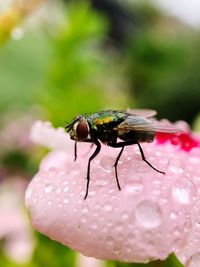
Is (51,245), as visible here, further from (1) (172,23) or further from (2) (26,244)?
(1) (172,23)

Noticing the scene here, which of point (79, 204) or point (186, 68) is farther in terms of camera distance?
point (186, 68)

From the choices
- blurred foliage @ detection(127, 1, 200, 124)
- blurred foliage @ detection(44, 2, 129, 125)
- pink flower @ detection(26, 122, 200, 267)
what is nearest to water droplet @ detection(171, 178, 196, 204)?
pink flower @ detection(26, 122, 200, 267)

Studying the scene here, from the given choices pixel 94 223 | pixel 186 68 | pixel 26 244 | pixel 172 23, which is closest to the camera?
pixel 94 223

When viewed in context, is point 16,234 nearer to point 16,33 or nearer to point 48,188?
point 16,33

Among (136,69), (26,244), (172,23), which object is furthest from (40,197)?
(172,23)

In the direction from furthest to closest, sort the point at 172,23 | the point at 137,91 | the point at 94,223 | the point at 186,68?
the point at 172,23 → the point at 137,91 → the point at 186,68 → the point at 94,223

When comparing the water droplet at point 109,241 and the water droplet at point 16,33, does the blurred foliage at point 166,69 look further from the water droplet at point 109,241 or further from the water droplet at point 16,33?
the water droplet at point 109,241

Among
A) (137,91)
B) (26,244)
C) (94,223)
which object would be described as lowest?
(137,91)

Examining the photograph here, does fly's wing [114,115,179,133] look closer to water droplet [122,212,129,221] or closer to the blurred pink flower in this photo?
water droplet [122,212,129,221]
